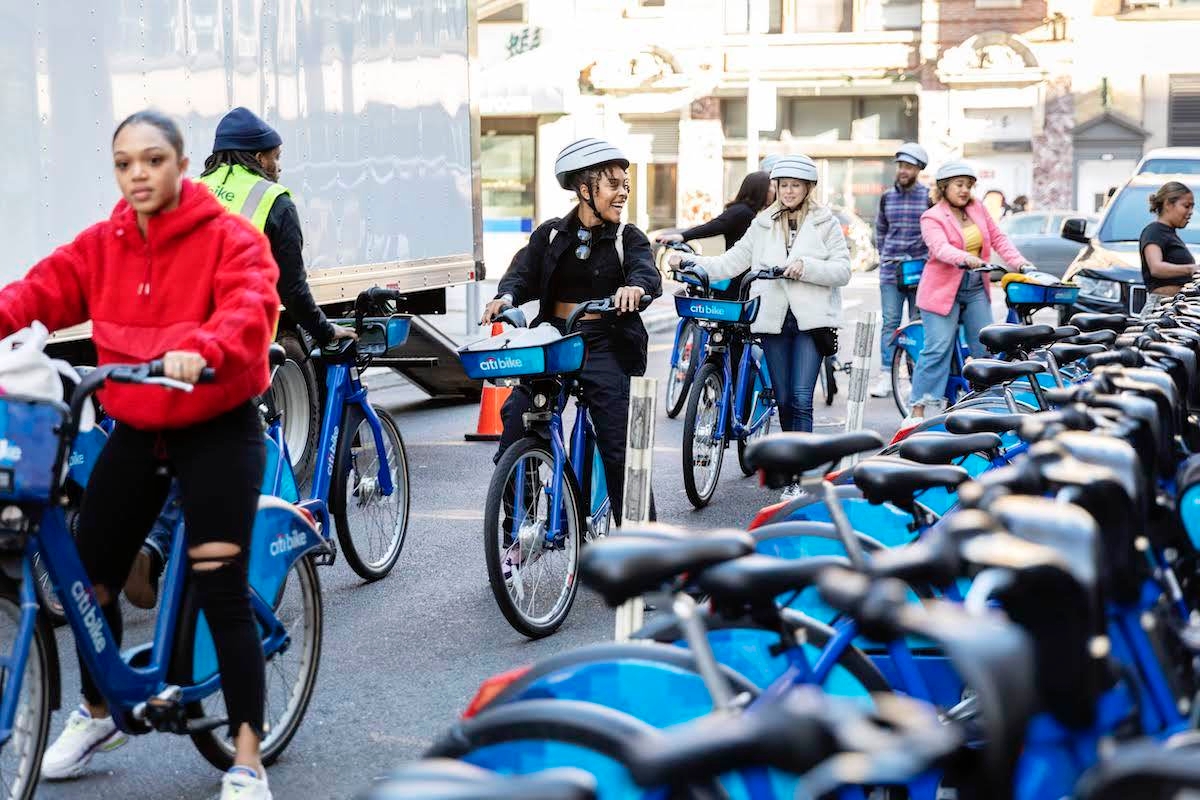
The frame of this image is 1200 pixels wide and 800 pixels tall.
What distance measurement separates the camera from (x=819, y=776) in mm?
2045

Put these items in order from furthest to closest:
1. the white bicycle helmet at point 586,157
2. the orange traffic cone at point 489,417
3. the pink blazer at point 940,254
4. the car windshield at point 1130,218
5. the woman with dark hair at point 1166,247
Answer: the car windshield at point 1130,218, the orange traffic cone at point 489,417, the pink blazer at point 940,254, the woman with dark hair at point 1166,247, the white bicycle helmet at point 586,157

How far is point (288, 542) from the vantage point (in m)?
4.72

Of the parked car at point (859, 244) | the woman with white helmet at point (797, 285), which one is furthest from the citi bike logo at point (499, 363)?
the parked car at point (859, 244)

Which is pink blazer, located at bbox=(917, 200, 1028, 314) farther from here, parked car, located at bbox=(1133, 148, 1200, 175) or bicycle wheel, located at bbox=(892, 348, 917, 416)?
parked car, located at bbox=(1133, 148, 1200, 175)

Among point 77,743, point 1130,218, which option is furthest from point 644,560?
point 1130,218

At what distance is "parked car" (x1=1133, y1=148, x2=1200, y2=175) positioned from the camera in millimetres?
15156

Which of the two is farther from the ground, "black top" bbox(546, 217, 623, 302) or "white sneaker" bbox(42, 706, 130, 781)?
"black top" bbox(546, 217, 623, 302)

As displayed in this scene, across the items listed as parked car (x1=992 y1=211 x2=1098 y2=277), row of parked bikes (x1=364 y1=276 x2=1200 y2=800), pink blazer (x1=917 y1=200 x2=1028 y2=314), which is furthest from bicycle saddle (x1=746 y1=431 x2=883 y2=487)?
parked car (x1=992 y1=211 x2=1098 y2=277)

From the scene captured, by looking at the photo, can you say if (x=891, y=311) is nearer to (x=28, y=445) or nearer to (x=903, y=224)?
(x=903, y=224)

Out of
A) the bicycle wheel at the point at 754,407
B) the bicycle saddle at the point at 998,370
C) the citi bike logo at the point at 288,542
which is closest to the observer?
the citi bike logo at the point at 288,542

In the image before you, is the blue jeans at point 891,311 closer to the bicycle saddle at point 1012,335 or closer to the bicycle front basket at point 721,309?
the bicycle front basket at point 721,309

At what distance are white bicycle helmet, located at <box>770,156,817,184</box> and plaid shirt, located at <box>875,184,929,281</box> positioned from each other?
4652mm

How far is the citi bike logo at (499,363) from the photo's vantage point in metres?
6.14

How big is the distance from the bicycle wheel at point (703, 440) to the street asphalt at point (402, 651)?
0.14 m
